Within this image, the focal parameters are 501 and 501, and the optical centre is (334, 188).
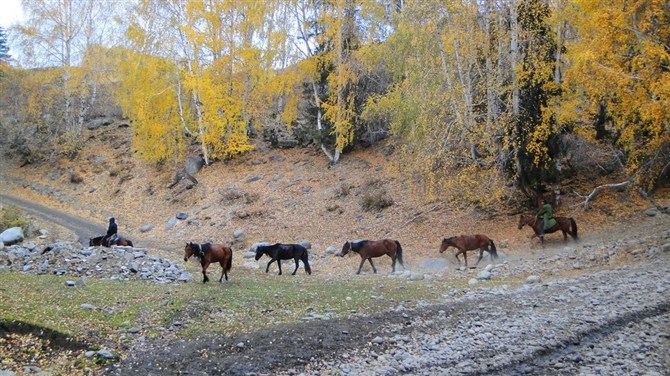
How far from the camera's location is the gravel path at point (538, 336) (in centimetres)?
831

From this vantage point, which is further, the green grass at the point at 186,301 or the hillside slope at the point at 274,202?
the hillside slope at the point at 274,202

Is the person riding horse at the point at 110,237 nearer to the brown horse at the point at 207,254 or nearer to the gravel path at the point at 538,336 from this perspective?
the brown horse at the point at 207,254

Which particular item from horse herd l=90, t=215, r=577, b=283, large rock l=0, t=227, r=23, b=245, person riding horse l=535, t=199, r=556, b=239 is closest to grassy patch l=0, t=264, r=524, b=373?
horse herd l=90, t=215, r=577, b=283

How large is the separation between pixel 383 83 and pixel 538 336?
949 inches

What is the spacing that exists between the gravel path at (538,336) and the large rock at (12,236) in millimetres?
20001

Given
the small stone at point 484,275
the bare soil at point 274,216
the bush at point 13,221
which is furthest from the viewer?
the bush at point 13,221

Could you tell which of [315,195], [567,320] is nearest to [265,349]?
[567,320]

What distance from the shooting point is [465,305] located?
1223 centimetres

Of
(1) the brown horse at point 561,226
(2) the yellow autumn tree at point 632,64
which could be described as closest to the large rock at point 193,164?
(1) the brown horse at point 561,226

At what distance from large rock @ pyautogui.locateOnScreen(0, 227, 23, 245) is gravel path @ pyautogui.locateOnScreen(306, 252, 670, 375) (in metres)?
20.0

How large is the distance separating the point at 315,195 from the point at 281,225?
374 centimetres

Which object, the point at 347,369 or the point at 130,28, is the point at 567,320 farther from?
the point at 130,28

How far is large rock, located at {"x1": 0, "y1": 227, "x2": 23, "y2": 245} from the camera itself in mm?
22680

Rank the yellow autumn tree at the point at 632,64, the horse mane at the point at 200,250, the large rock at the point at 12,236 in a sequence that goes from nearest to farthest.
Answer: the horse mane at the point at 200,250 → the yellow autumn tree at the point at 632,64 → the large rock at the point at 12,236
